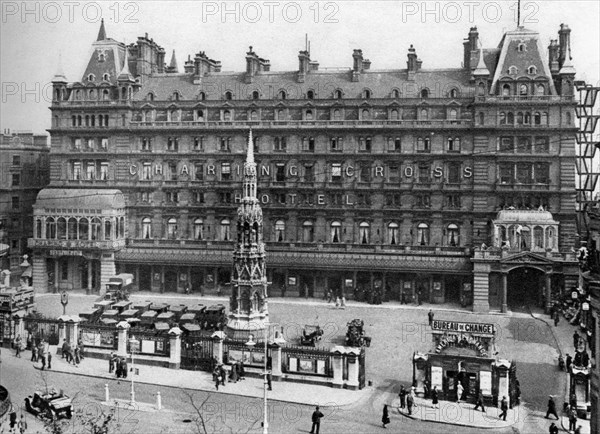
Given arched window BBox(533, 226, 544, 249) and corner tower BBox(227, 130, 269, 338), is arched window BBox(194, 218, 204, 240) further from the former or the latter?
arched window BBox(533, 226, 544, 249)

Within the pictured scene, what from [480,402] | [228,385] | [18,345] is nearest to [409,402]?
[480,402]

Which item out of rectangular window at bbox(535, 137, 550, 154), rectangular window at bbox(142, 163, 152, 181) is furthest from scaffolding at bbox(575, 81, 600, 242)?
rectangular window at bbox(142, 163, 152, 181)

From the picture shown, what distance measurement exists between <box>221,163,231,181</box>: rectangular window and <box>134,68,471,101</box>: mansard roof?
253 inches

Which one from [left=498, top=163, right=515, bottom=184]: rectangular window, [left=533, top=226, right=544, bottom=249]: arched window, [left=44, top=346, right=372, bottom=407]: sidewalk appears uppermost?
[left=498, top=163, right=515, bottom=184]: rectangular window

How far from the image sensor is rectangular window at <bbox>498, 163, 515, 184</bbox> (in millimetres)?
55500

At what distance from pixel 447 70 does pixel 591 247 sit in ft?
125

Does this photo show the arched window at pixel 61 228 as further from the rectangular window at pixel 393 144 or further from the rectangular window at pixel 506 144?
the rectangular window at pixel 506 144

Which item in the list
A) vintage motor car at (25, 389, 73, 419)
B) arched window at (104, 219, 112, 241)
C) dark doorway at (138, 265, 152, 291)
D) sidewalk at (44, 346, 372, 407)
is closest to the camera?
vintage motor car at (25, 389, 73, 419)

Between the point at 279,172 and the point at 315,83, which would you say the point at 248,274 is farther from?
the point at 315,83

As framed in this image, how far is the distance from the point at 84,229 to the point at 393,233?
88.0 ft

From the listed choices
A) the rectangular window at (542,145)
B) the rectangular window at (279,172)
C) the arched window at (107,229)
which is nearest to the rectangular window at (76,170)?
the arched window at (107,229)

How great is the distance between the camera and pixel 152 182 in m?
60.1

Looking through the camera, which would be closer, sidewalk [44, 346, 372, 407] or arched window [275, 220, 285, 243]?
sidewalk [44, 346, 372, 407]

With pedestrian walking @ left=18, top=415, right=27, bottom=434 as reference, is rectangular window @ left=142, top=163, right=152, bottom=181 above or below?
above
